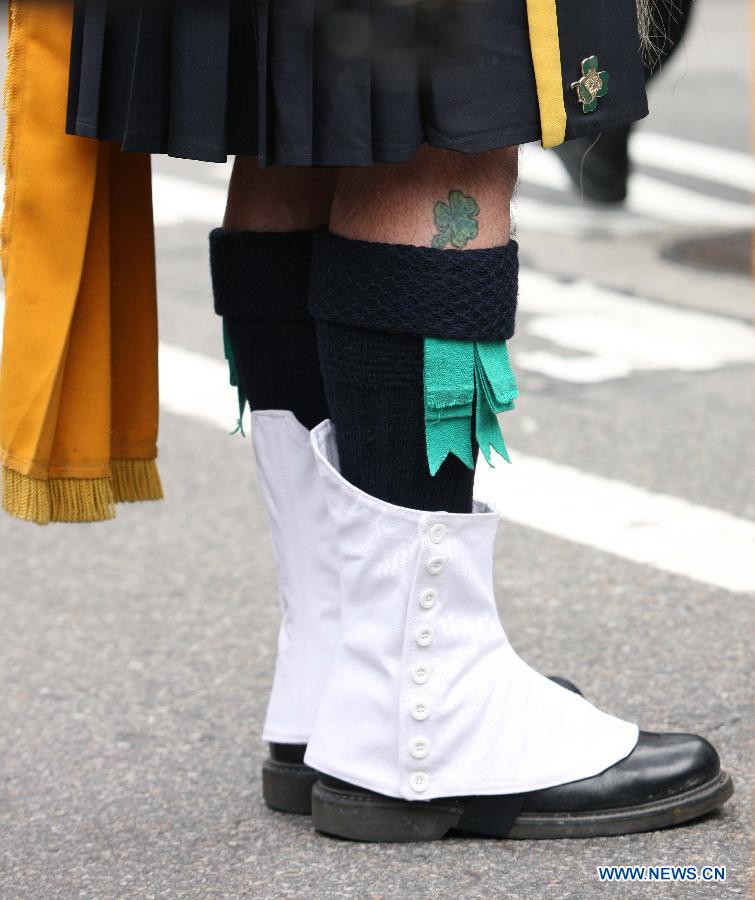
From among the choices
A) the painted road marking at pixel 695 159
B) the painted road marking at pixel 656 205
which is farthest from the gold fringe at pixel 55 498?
the painted road marking at pixel 695 159

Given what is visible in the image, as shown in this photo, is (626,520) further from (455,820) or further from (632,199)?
(632,199)

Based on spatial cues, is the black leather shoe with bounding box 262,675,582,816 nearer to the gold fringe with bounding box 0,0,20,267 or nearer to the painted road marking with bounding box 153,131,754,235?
the gold fringe with bounding box 0,0,20,267

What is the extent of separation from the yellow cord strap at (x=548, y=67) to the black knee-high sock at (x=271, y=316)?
0.35 meters

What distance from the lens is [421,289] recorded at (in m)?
1.46

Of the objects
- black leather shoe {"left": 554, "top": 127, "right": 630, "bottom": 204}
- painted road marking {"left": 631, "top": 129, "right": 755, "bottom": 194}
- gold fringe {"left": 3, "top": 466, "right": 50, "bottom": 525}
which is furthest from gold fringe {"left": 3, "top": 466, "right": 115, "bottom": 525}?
painted road marking {"left": 631, "top": 129, "right": 755, "bottom": 194}

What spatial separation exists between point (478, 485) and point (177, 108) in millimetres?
1715

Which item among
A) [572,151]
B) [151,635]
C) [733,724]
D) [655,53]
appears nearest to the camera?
[655,53]

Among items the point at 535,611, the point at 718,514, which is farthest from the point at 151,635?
the point at 718,514

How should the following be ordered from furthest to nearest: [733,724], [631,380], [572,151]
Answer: [572,151] < [631,380] < [733,724]

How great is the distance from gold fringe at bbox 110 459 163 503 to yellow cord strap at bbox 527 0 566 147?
1.88 feet

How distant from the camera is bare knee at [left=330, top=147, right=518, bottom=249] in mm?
1467

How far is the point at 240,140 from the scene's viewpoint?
1427 millimetres

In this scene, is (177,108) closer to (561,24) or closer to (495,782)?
(561,24)

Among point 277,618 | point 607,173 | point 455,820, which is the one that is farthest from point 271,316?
point 607,173
